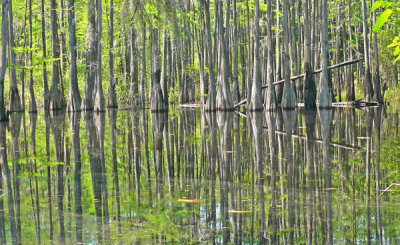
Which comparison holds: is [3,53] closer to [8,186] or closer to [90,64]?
[90,64]

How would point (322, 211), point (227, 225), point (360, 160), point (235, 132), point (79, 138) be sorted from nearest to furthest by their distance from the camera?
point (227, 225) < point (322, 211) < point (360, 160) < point (79, 138) < point (235, 132)

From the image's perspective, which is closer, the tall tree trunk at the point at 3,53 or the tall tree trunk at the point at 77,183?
the tall tree trunk at the point at 77,183

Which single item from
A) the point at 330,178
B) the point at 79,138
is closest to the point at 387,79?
the point at 79,138

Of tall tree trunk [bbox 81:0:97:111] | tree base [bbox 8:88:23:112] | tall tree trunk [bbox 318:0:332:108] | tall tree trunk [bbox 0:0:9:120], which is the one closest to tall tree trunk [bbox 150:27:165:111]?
tall tree trunk [bbox 81:0:97:111]

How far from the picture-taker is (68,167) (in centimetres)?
833

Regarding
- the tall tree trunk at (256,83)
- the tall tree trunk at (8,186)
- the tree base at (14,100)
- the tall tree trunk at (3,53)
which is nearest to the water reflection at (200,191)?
the tall tree trunk at (8,186)

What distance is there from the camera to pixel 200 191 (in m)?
6.19

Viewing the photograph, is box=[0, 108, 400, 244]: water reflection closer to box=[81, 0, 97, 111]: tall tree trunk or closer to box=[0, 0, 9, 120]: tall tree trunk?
box=[0, 0, 9, 120]: tall tree trunk

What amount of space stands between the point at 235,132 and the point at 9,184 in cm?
769

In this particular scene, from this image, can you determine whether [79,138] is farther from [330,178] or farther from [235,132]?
[330,178]

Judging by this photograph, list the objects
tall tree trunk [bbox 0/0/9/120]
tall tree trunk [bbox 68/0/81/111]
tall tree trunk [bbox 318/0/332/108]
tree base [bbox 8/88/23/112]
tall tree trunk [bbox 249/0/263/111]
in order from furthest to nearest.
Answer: tree base [bbox 8/88/23/112]
tall tree trunk [bbox 68/0/81/111]
tall tree trunk [bbox 249/0/263/111]
tall tree trunk [bbox 318/0/332/108]
tall tree trunk [bbox 0/0/9/120]

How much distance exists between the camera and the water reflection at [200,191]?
14.4ft

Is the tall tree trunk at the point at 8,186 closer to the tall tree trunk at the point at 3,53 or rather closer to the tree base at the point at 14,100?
the tall tree trunk at the point at 3,53

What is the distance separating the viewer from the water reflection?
438 cm
